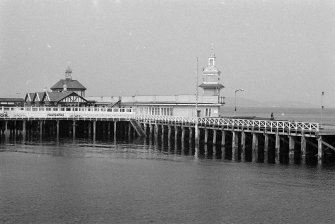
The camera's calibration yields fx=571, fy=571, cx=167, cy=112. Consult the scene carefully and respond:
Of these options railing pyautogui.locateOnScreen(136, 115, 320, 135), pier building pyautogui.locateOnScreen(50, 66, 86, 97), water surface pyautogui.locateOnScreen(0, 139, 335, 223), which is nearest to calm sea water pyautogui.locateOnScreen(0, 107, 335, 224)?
water surface pyautogui.locateOnScreen(0, 139, 335, 223)

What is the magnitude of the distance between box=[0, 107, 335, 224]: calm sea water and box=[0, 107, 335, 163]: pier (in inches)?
Answer: 198

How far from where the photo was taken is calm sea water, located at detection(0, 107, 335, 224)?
27.4 metres

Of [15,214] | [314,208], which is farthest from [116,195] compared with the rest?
[314,208]

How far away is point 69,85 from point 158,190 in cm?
6776

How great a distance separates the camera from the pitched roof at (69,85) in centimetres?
9819

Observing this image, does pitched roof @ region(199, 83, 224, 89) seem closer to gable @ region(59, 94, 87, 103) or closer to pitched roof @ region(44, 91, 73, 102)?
gable @ region(59, 94, 87, 103)

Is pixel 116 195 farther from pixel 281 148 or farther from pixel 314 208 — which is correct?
pixel 281 148

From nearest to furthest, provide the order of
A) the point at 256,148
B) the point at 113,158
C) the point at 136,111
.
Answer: the point at 113,158, the point at 256,148, the point at 136,111

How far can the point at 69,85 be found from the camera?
9838 cm

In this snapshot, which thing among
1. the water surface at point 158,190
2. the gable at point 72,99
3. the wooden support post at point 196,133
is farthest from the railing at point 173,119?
the water surface at point 158,190

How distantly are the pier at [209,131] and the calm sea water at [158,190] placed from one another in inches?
198

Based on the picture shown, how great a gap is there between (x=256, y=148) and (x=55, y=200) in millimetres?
26313

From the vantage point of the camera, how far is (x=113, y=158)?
1908 inches

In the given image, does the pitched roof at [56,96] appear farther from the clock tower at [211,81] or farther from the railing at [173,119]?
the clock tower at [211,81]
